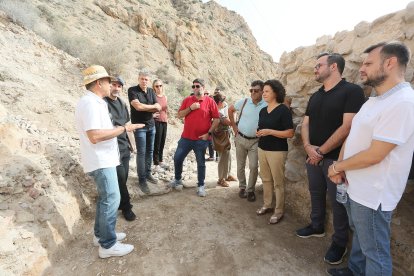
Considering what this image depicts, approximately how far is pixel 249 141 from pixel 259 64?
25.6 meters

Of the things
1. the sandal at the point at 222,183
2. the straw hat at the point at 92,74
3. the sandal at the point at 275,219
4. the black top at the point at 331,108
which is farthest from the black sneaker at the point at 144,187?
the black top at the point at 331,108

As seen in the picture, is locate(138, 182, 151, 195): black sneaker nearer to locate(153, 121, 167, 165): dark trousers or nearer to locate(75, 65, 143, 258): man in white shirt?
locate(153, 121, 167, 165): dark trousers

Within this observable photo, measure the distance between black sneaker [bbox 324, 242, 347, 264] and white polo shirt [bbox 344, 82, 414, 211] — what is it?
1102 mm

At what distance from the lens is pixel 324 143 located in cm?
270

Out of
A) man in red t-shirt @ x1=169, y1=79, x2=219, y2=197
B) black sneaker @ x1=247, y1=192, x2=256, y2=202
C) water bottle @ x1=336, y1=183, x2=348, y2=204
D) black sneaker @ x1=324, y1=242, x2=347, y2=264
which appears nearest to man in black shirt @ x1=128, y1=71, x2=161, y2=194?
man in red t-shirt @ x1=169, y1=79, x2=219, y2=197

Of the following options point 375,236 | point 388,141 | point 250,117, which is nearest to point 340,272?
point 375,236

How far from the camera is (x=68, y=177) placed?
11.9 feet

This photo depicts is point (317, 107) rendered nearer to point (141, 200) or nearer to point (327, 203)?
point (327, 203)

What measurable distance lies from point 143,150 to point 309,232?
8.85ft

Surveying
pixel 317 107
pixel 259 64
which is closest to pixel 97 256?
pixel 317 107

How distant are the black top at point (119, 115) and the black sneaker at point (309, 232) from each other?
2.50 metres

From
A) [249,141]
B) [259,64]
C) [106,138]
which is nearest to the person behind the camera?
[106,138]

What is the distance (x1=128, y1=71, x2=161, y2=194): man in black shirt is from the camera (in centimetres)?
417

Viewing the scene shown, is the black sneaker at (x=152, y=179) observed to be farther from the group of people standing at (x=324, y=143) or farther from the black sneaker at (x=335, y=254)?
the black sneaker at (x=335, y=254)
